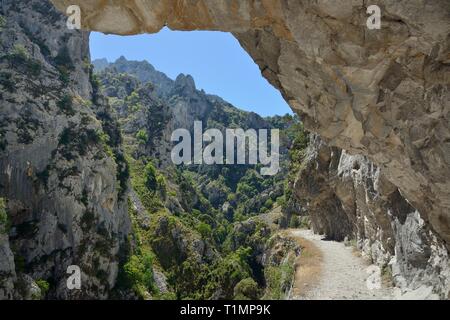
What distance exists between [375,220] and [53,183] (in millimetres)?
46195

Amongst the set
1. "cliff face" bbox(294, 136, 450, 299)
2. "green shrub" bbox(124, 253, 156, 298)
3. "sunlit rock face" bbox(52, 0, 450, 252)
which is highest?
"sunlit rock face" bbox(52, 0, 450, 252)

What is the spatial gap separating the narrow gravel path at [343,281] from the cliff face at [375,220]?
122 centimetres

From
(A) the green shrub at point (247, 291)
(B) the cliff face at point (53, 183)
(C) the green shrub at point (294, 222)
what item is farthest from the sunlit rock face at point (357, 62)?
(C) the green shrub at point (294, 222)

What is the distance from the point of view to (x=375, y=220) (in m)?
29.2

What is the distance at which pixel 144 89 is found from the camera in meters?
167

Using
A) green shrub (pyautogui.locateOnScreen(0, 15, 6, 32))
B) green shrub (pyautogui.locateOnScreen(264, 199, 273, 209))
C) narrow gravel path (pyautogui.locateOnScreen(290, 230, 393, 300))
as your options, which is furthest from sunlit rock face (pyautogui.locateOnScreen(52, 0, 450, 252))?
green shrub (pyautogui.locateOnScreen(264, 199, 273, 209))

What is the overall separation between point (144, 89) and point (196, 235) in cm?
9535

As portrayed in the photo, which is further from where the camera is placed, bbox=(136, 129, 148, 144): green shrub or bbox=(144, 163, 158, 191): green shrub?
bbox=(136, 129, 148, 144): green shrub

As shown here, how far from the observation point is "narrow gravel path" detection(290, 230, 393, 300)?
22922 mm

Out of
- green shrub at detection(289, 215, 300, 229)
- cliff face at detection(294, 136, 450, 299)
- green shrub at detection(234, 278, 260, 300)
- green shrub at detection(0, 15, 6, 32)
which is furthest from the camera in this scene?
green shrub at detection(0, 15, 6, 32)

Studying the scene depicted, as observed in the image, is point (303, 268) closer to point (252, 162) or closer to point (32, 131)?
point (32, 131)

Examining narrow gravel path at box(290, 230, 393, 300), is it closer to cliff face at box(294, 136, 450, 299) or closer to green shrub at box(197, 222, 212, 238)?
cliff face at box(294, 136, 450, 299)

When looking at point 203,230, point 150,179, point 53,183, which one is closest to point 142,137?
point 150,179

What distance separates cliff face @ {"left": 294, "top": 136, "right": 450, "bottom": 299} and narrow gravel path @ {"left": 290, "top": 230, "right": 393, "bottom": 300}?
1225 millimetres
